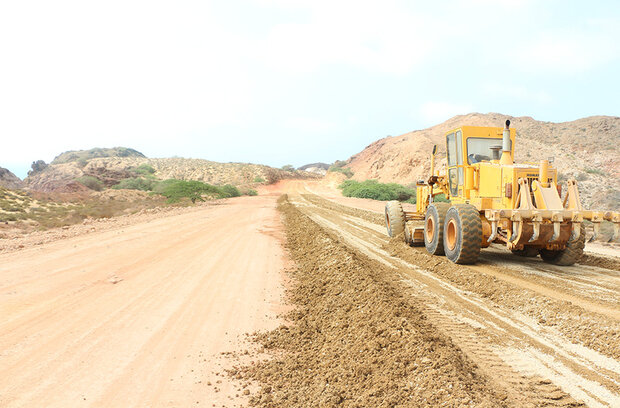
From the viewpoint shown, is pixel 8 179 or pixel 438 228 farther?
pixel 8 179

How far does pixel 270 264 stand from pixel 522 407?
20.8ft

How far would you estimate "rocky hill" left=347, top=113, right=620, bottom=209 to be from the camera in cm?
3397

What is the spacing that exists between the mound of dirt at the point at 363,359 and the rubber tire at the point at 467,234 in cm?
199

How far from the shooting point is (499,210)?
657 centimetres

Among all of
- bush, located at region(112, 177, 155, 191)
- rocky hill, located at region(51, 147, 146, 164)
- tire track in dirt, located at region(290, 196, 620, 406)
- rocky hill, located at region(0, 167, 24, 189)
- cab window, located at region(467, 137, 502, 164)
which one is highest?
rocky hill, located at region(51, 147, 146, 164)

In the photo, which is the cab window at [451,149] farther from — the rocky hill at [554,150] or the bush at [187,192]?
the bush at [187,192]

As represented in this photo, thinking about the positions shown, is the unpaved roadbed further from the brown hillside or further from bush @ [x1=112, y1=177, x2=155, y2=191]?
the brown hillside

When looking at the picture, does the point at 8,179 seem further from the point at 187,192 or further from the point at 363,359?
the point at 363,359

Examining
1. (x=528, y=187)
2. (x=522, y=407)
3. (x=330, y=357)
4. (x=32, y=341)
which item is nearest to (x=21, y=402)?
(x=32, y=341)

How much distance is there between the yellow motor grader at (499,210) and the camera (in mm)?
6590

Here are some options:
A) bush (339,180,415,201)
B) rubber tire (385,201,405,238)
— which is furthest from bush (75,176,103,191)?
rubber tire (385,201,405,238)

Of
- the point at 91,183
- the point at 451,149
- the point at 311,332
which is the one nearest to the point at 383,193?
the point at 451,149

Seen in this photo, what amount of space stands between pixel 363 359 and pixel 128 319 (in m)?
3.57

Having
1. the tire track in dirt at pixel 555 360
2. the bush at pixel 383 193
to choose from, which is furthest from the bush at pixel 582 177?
the tire track in dirt at pixel 555 360
